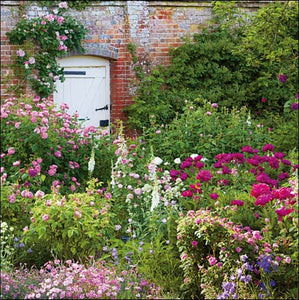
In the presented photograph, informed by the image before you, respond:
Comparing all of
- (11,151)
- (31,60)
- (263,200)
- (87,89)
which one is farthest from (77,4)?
(263,200)

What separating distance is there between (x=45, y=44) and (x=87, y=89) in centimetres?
111

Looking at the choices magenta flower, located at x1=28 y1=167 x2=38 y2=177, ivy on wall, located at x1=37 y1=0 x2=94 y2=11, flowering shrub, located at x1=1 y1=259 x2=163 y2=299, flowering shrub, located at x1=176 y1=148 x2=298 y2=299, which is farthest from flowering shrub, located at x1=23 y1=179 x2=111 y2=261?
ivy on wall, located at x1=37 y1=0 x2=94 y2=11

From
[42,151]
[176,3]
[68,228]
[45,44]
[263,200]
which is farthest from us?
[176,3]

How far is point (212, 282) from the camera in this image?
491 centimetres

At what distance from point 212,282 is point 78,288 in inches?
39.5

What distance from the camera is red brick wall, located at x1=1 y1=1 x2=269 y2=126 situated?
12.1 metres

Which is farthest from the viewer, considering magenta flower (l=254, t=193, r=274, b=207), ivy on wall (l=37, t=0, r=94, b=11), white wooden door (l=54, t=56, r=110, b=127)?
white wooden door (l=54, t=56, r=110, b=127)

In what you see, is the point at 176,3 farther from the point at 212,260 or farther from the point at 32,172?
the point at 212,260

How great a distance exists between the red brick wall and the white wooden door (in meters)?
0.16

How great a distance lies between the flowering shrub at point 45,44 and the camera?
38.6ft

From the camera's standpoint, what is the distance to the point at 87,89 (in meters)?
12.2

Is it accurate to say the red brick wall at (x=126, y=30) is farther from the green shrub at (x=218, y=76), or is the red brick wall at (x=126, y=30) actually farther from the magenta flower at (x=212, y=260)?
the magenta flower at (x=212, y=260)

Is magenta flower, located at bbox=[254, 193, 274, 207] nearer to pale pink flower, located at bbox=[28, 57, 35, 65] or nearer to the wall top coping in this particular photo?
pale pink flower, located at bbox=[28, 57, 35, 65]

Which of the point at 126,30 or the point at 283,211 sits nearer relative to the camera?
the point at 283,211
